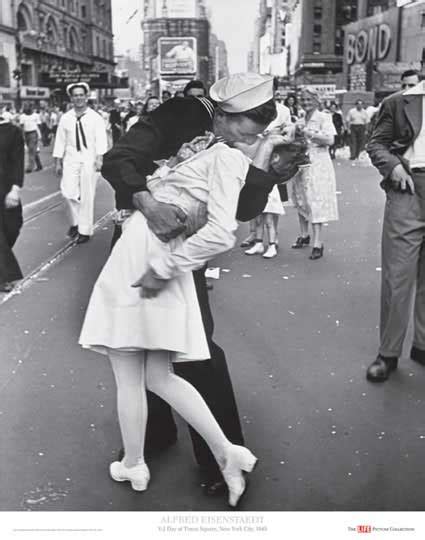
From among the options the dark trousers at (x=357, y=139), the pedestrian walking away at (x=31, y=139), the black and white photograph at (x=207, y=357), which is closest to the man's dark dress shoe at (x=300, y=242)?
the black and white photograph at (x=207, y=357)

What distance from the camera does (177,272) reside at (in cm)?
218

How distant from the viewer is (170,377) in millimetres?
2404

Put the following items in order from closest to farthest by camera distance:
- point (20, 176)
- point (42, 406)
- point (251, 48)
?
point (251, 48)
point (42, 406)
point (20, 176)

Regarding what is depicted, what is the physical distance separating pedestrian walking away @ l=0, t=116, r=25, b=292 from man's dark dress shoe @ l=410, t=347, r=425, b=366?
2888 millimetres

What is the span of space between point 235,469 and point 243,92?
122 centimetres

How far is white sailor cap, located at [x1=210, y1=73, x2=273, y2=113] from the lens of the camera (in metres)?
2.18

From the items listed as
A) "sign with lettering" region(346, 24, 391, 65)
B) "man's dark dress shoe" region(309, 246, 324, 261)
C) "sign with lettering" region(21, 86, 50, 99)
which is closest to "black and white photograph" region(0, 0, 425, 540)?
"man's dark dress shoe" region(309, 246, 324, 261)

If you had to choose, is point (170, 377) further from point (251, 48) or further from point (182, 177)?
point (251, 48)

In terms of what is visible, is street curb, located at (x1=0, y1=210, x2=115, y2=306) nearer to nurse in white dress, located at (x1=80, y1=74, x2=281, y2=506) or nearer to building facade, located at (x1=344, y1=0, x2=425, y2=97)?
nurse in white dress, located at (x1=80, y1=74, x2=281, y2=506)

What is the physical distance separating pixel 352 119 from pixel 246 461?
15177mm

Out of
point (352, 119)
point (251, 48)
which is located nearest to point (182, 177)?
point (251, 48)

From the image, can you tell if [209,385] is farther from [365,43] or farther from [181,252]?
[365,43]

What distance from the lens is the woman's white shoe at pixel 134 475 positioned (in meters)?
2.56

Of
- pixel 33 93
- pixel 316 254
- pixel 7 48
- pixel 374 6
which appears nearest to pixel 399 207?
pixel 316 254
